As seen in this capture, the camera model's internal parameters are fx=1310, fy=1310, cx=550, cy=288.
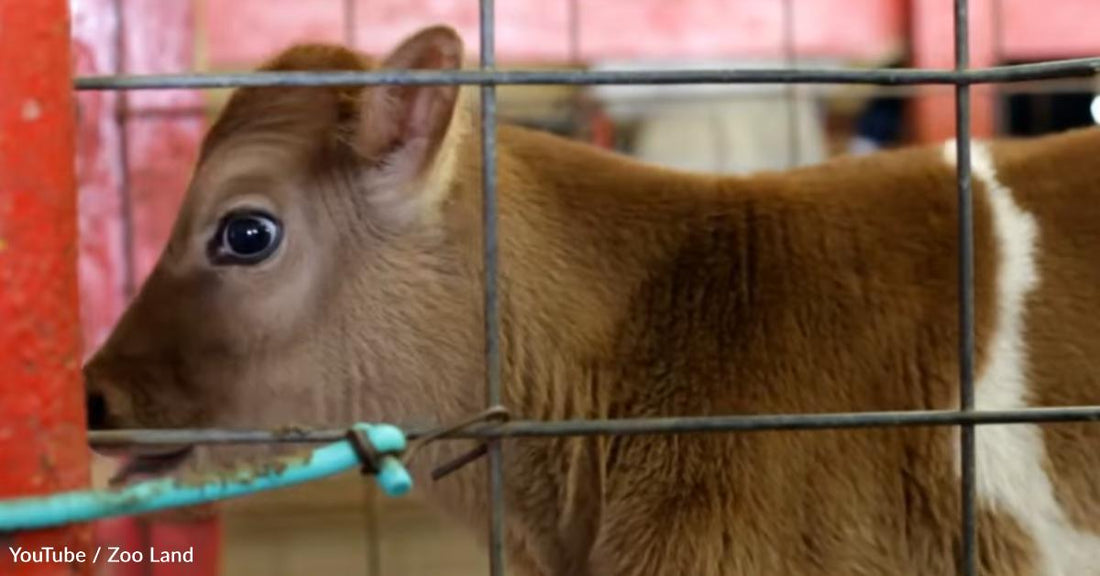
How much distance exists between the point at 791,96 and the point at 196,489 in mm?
1578

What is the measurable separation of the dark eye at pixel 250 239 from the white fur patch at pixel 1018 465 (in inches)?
19.3

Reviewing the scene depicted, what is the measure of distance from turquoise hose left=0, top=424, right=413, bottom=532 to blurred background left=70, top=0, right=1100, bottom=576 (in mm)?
1292

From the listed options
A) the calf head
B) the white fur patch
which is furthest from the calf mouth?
the white fur patch

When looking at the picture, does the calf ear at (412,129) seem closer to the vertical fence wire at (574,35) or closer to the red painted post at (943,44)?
the vertical fence wire at (574,35)

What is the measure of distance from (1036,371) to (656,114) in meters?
1.18

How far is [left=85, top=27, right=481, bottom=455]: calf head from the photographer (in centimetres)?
89

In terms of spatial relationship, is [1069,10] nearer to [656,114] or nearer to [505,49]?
[656,114]

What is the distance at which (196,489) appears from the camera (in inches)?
18.5

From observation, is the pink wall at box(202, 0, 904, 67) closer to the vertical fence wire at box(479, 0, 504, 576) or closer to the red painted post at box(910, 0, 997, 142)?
the red painted post at box(910, 0, 997, 142)

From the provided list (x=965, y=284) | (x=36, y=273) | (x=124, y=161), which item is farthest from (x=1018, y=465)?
(x=124, y=161)

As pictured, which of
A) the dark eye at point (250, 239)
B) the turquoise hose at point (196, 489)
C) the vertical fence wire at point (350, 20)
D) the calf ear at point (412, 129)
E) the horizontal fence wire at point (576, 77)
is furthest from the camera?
the vertical fence wire at point (350, 20)

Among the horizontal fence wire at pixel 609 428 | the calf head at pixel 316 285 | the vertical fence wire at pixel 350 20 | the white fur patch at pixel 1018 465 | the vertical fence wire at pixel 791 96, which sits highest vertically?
the vertical fence wire at pixel 350 20

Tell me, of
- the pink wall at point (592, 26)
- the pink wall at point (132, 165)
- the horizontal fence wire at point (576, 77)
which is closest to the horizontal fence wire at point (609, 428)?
the horizontal fence wire at point (576, 77)

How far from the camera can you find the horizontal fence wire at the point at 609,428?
0.57 meters
